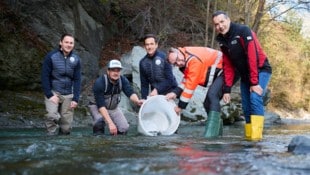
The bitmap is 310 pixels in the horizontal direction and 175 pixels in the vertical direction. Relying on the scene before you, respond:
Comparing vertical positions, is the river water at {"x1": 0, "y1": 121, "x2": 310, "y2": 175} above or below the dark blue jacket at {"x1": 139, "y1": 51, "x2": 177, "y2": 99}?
below

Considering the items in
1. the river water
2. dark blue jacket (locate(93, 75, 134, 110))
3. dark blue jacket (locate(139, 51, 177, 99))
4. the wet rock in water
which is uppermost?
dark blue jacket (locate(139, 51, 177, 99))

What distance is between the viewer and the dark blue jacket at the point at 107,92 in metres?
6.10

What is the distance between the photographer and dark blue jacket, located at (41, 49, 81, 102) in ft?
20.1

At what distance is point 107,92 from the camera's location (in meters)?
6.27

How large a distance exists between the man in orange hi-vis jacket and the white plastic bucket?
0.48 metres

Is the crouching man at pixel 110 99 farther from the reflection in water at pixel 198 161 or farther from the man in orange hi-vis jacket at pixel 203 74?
the reflection in water at pixel 198 161

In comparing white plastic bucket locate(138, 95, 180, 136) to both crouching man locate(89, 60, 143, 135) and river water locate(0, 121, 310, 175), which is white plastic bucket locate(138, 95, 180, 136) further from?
river water locate(0, 121, 310, 175)

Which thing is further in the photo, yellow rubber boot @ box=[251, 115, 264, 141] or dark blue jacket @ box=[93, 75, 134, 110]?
dark blue jacket @ box=[93, 75, 134, 110]

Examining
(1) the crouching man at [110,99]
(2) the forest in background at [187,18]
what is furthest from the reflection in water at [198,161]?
(2) the forest in background at [187,18]

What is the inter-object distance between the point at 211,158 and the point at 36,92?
8.12m

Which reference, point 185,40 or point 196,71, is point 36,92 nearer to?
point 196,71

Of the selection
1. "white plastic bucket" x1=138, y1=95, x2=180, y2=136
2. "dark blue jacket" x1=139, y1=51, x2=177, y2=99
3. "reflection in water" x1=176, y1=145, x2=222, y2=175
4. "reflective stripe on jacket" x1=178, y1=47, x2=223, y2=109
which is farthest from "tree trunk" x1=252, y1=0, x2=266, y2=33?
"reflection in water" x1=176, y1=145, x2=222, y2=175

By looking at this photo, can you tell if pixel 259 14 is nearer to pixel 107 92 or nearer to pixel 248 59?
pixel 107 92

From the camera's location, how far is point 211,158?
3193 mm
